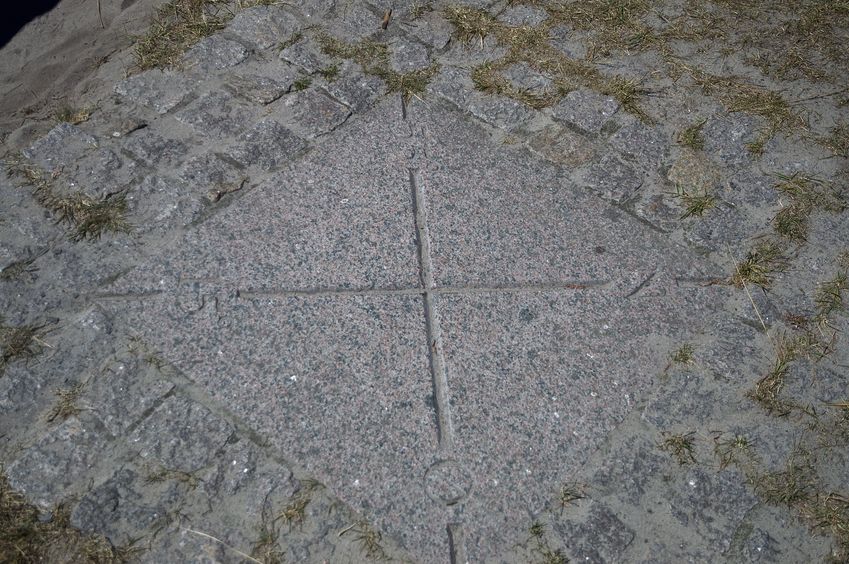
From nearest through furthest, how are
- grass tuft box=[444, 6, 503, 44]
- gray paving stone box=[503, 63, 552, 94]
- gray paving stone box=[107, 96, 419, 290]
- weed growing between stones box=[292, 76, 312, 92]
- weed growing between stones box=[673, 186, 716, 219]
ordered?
1. gray paving stone box=[107, 96, 419, 290]
2. weed growing between stones box=[673, 186, 716, 219]
3. weed growing between stones box=[292, 76, 312, 92]
4. gray paving stone box=[503, 63, 552, 94]
5. grass tuft box=[444, 6, 503, 44]

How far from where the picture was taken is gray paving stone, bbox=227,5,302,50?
13.1ft

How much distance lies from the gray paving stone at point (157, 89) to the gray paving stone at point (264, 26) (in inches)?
17.6

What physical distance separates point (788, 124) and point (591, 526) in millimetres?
2434

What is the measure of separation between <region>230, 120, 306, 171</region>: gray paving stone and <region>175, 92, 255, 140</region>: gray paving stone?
0.08m

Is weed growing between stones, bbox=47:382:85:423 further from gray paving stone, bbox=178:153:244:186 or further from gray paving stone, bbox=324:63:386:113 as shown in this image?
gray paving stone, bbox=324:63:386:113

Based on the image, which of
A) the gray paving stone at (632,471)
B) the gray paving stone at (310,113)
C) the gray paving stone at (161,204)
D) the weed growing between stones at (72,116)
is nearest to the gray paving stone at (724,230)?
the gray paving stone at (632,471)

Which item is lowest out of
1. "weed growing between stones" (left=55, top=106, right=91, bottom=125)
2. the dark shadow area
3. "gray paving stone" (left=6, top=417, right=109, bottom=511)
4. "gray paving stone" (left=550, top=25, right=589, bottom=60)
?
"gray paving stone" (left=550, top=25, right=589, bottom=60)

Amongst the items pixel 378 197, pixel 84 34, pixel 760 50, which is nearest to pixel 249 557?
pixel 378 197

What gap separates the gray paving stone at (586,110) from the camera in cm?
371

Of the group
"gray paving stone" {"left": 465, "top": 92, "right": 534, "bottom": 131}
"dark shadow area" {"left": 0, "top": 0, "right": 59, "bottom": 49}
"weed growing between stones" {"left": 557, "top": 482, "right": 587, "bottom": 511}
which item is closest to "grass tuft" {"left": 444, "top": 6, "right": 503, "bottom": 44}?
"gray paving stone" {"left": 465, "top": 92, "right": 534, "bottom": 131}

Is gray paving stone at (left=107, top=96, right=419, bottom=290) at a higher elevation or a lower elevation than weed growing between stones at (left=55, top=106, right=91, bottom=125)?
lower

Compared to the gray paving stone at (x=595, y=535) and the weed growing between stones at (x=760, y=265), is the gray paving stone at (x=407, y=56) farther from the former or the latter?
the gray paving stone at (x=595, y=535)

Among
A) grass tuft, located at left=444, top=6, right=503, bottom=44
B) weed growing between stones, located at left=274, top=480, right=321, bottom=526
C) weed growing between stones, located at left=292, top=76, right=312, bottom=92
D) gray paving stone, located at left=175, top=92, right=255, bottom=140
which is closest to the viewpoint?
weed growing between stones, located at left=274, top=480, right=321, bottom=526

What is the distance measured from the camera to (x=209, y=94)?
3.70 metres
